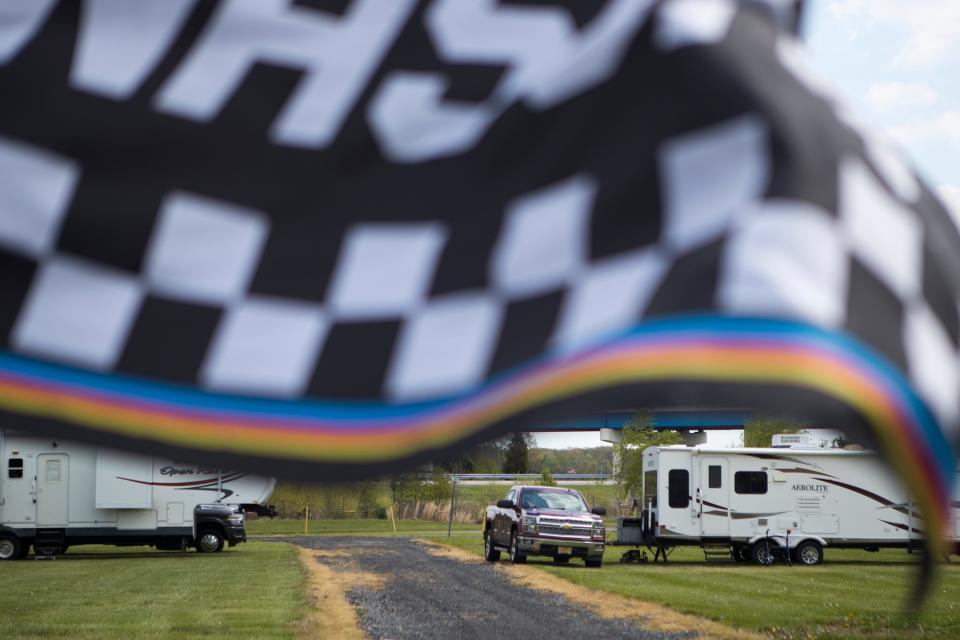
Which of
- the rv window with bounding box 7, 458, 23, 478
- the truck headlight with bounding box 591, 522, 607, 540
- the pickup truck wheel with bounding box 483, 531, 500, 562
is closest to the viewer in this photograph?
the truck headlight with bounding box 591, 522, 607, 540

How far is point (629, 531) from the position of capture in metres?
26.4

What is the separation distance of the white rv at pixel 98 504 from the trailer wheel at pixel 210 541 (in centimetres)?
3

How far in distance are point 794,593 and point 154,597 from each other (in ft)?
33.6

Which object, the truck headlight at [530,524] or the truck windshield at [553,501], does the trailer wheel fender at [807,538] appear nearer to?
the truck windshield at [553,501]

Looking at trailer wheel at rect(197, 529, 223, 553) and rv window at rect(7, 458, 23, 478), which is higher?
rv window at rect(7, 458, 23, 478)

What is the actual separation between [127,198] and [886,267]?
4.63ft

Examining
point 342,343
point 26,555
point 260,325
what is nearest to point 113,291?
point 260,325

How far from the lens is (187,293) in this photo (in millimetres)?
1926

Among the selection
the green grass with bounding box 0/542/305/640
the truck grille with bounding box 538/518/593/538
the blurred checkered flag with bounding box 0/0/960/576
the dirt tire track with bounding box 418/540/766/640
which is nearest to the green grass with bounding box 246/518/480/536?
the green grass with bounding box 0/542/305/640

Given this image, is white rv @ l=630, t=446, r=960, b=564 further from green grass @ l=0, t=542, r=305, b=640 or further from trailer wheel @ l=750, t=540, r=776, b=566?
green grass @ l=0, t=542, r=305, b=640

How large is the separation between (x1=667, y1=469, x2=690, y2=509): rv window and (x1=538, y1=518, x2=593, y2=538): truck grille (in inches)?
138

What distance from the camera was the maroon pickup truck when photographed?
23.1 metres

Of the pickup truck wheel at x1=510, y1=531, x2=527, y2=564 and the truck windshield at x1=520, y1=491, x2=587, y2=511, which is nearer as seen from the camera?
Answer: the pickup truck wheel at x1=510, y1=531, x2=527, y2=564

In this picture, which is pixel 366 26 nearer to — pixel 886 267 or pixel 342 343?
pixel 342 343
